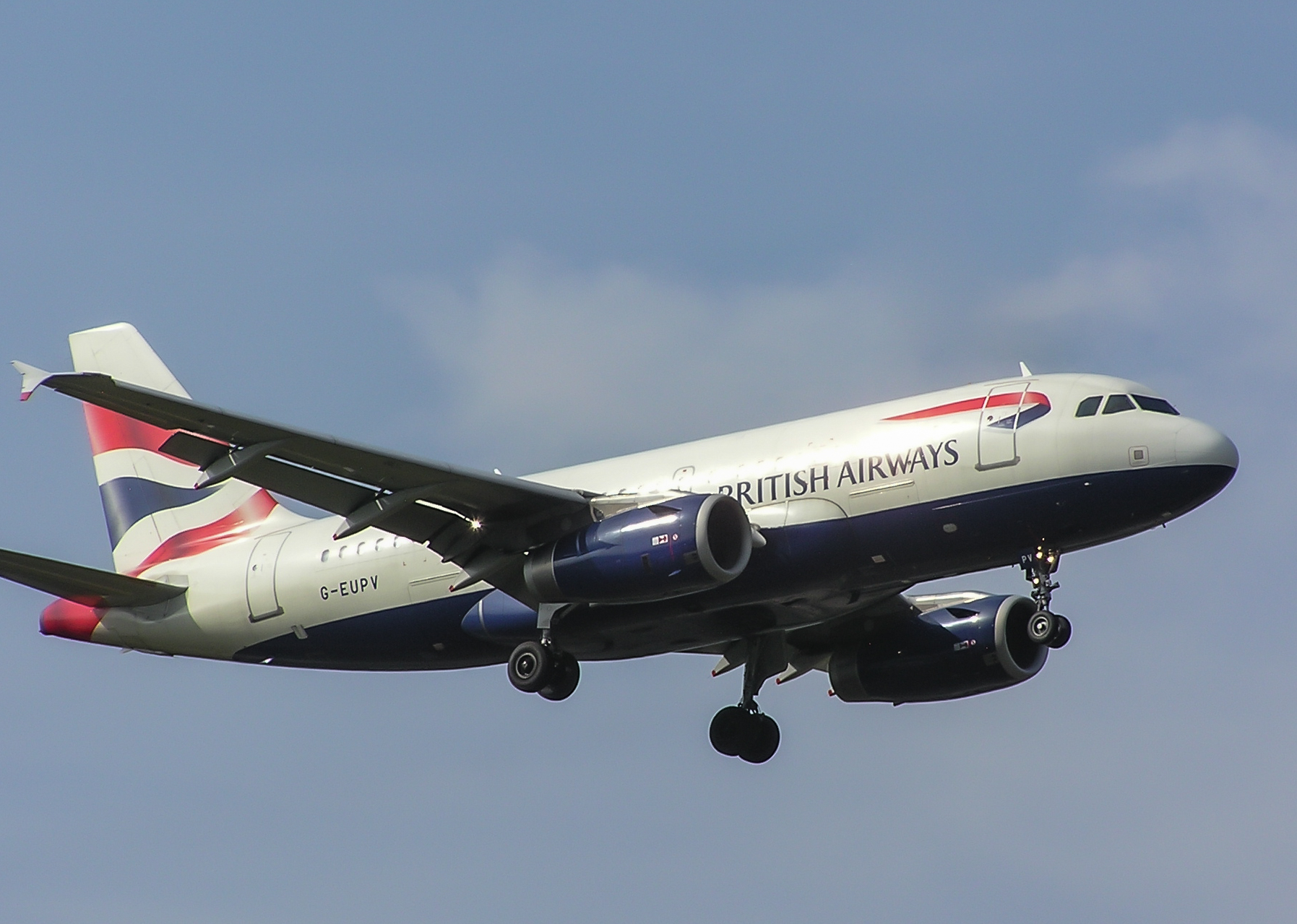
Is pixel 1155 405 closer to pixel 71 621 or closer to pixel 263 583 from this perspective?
pixel 263 583

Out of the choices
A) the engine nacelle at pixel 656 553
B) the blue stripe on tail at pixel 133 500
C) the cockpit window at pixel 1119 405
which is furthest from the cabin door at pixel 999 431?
the blue stripe on tail at pixel 133 500

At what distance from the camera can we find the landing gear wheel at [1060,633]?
31.6 meters

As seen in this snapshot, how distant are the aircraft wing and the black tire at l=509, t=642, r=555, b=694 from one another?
3.45 feet

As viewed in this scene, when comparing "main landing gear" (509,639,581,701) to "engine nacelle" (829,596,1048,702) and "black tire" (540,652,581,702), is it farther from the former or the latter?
"engine nacelle" (829,596,1048,702)

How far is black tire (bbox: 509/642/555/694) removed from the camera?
111 ft

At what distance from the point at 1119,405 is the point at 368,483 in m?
12.3

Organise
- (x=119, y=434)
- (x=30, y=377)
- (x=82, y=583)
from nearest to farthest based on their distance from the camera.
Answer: (x=30, y=377), (x=82, y=583), (x=119, y=434)

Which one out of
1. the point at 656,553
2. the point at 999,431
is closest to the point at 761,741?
the point at 656,553

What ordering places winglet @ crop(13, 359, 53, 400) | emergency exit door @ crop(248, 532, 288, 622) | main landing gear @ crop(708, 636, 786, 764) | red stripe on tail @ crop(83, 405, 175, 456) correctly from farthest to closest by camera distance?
red stripe on tail @ crop(83, 405, 175, 456)
main landing gear @ crop(708, 636, 786, 764)
emergency exit door @ crop(248, 532, 288, 622)
winglet @ crop(13, 359, 53, 400)

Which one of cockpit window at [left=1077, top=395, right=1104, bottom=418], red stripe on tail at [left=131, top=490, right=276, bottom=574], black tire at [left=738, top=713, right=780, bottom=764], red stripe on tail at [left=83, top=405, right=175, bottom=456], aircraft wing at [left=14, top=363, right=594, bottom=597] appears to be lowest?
black tire at [left=738, top=713, right=780, bottom=764]

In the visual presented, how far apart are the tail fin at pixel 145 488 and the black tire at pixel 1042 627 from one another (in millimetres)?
15988

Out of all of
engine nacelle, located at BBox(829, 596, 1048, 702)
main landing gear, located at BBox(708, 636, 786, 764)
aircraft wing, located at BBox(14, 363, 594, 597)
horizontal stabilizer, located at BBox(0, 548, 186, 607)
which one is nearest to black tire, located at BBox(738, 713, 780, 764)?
main landing gear, located at BBox(708, 636, 786, 764)

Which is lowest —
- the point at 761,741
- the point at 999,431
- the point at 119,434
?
the point at 761,741

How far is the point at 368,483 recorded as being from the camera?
3234cm
